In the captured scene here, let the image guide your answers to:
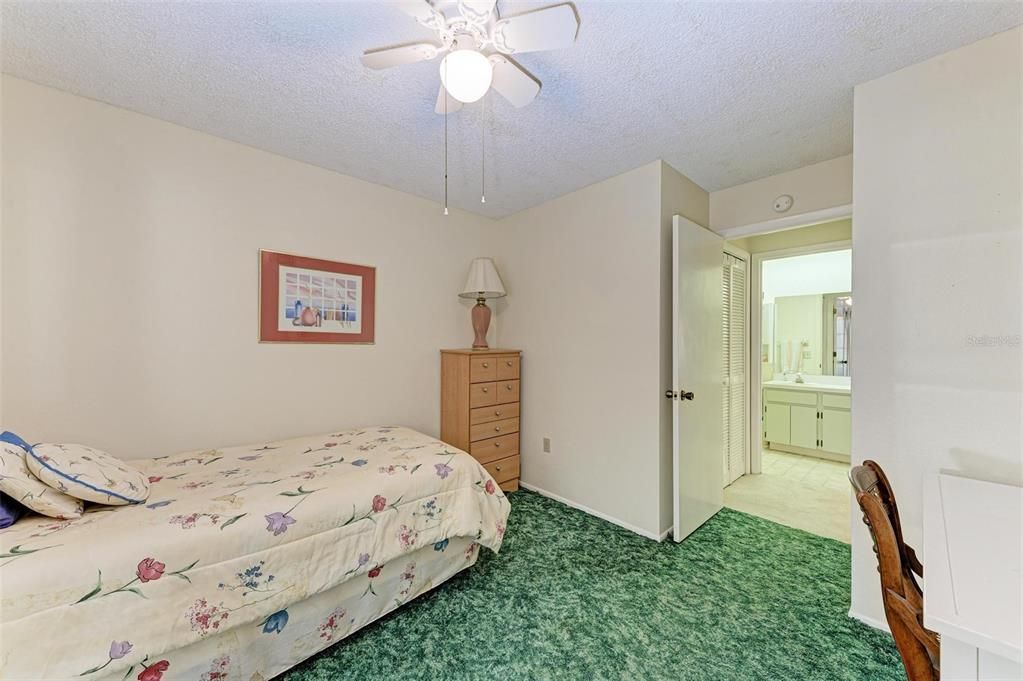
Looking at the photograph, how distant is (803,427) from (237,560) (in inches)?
202

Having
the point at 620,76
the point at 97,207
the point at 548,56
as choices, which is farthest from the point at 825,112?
the point at 97,207

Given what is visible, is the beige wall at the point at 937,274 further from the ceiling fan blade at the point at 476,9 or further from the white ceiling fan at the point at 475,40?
Result: the ceiling fan blade at the point at 476,9

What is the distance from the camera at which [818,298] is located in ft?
15.2

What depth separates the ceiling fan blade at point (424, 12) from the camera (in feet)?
4.11

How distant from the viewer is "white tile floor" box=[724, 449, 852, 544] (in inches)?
108

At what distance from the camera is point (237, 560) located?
4.31 feet

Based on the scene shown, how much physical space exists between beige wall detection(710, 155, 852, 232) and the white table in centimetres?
192

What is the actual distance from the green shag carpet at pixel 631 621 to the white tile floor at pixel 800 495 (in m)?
0.34

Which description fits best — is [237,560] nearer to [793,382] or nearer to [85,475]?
[85,475]

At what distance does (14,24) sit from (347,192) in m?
1.47

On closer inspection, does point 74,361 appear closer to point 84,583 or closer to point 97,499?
point 97,499

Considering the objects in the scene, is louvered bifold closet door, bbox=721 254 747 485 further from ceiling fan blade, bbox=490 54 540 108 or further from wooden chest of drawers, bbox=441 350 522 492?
ceiling fan blade, bbox=490 54 540 108

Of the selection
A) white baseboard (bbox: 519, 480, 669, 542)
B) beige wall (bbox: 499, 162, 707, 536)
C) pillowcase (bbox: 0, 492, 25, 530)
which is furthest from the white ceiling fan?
white baseboard (bbox: 519, 480, 669, 542)

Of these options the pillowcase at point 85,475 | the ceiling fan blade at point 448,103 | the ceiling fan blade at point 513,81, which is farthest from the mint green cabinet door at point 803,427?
the pillowcase at point 85,475
